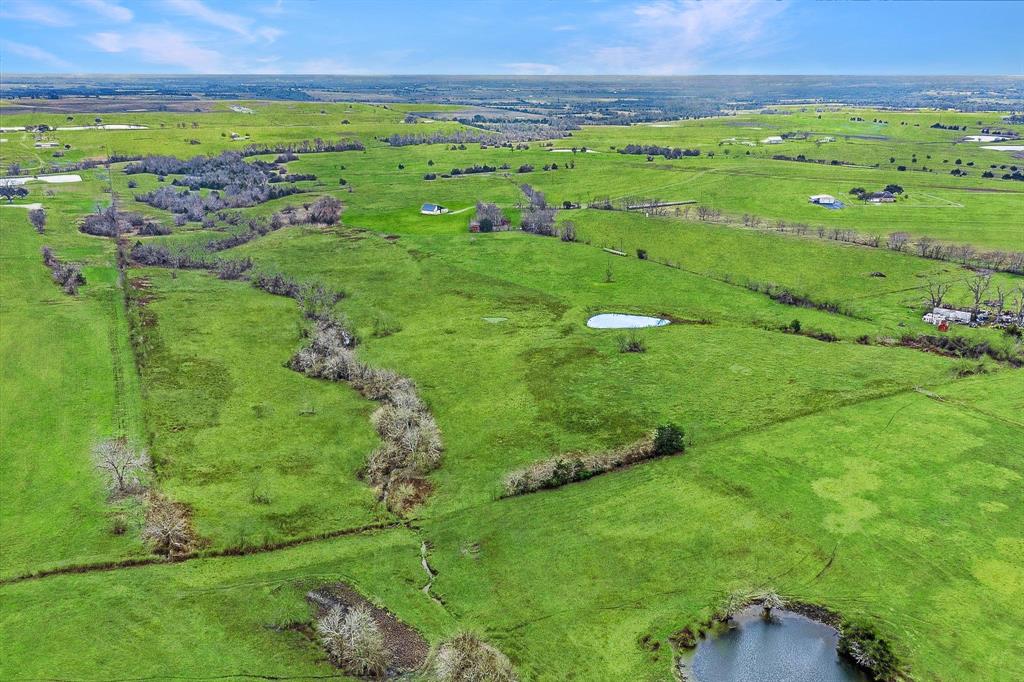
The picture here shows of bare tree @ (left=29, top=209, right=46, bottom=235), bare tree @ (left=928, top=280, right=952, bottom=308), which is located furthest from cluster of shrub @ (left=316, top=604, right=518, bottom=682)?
bare tree @ (left=29, top=209, right=46, bottom=235)

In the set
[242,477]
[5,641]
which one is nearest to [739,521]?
[242,477]

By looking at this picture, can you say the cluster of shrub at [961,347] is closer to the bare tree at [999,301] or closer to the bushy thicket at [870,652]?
the bare tree at [999,301]

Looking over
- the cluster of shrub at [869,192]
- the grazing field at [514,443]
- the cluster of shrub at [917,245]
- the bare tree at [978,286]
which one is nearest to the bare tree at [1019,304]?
the grazing field at [514,443]

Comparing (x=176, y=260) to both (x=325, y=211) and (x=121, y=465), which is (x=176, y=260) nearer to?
(x=325, y=211)

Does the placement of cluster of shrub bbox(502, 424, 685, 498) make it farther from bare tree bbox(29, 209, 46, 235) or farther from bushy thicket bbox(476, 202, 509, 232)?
bare tree bbox(29, 209, 46, 235)

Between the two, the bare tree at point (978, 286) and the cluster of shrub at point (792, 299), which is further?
the cluster of shrub at point (792, 299)

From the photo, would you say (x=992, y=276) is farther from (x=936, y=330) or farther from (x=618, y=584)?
(x=618, y=584)
